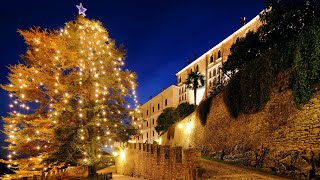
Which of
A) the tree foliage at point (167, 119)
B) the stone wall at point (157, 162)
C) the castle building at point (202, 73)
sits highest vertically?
the castle building at point (202, 73)

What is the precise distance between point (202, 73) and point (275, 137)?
38561 mm

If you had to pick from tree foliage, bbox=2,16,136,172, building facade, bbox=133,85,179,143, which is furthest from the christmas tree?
building facade, bbox=133,85,179,143

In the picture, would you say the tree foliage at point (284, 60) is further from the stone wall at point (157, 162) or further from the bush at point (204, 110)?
the stone wall at point (157, 162)

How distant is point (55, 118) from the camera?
15.2 m

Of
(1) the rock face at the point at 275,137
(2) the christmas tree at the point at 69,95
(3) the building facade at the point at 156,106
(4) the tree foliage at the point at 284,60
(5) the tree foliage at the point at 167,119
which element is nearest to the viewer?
(1) the rock face at the point at 275,137

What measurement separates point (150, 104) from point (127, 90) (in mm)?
48150

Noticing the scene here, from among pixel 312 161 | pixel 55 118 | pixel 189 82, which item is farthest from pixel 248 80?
pixel 189 82

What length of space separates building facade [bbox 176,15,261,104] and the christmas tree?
24998 mm

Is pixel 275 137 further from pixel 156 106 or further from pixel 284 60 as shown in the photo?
pixel 156 106

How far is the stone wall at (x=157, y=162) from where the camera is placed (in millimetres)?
10747

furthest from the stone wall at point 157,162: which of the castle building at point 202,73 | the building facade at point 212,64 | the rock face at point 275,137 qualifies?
the building facade at point 212,64

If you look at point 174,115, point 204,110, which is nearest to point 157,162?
point 204,110

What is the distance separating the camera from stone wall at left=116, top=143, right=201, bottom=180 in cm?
1075

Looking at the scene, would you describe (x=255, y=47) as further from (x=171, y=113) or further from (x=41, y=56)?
(x=171, y=113)
